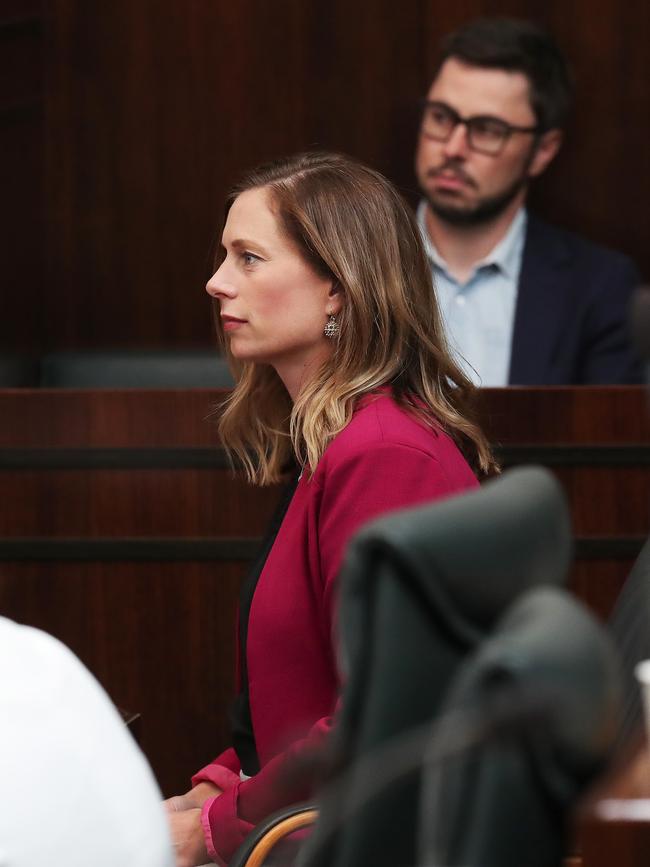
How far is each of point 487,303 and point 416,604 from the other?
2.94 m

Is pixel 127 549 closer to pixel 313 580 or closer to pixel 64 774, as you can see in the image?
pixel 313 580

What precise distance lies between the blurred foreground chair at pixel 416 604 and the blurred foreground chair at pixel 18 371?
3.16m

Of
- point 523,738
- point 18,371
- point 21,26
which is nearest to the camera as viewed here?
point 523,738

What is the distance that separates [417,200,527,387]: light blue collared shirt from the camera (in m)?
3.79

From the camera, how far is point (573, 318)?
12.2 feet

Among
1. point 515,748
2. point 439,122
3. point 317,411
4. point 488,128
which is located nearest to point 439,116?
point 439,122

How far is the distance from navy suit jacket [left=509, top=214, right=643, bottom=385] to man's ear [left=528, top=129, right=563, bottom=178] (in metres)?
0.21

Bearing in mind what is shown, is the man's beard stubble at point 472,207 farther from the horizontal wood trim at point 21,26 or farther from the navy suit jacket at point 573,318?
the horizontal wood trim at point 21,26

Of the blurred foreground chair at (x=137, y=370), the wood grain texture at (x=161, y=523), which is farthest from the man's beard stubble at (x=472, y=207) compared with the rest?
the wood grain texture at (x=161, y=523)

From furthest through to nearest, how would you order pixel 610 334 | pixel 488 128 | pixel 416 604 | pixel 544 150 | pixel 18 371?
pixel 18 371, pixel 544 150, pixel 488 128, pixel 610 334, pixel 416 604

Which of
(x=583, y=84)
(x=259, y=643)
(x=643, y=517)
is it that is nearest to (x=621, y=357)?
(x=643, y=517)

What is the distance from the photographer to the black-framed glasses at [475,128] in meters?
3.79

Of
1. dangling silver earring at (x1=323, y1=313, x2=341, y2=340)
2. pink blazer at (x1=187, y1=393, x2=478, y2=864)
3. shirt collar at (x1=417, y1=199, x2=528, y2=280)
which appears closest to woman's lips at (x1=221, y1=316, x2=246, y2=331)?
dangling silver earring at (x1=323, y1=313, x2=341, y2=340)

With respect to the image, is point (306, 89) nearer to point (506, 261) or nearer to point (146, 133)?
point (146, 133)
